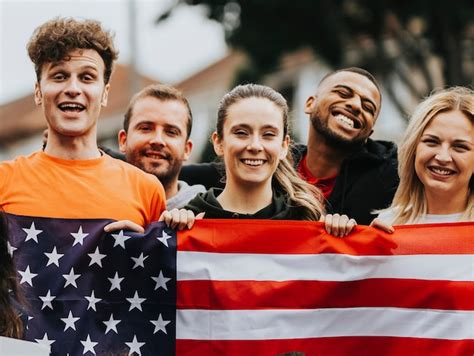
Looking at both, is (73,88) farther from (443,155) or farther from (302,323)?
(443,155)

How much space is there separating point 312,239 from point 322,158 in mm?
1321

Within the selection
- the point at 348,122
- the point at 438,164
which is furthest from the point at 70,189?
the point at 348,122

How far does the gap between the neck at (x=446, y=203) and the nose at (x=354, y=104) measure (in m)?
1.00

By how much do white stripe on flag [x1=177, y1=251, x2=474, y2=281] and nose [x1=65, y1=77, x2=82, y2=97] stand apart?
3.11 feet

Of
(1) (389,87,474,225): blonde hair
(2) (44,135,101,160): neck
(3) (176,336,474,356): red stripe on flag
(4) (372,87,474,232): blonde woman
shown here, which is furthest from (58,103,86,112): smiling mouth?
(1) (389,87,474,225): blonde hair

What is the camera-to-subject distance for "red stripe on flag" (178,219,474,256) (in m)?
5.29

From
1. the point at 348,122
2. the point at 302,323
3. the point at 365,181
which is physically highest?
the point at 348,122

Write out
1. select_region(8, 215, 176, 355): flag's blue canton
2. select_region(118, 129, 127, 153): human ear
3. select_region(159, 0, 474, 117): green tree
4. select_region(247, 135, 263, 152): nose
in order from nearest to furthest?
select_region(8, 215, 176, 355): flag's blue canton < select_region(247, 135, 263, 152): nose < select_region(118, 129, 127, 153): human ear < select_region(159, 0, 474, 117): green tree

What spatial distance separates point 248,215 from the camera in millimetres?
5551

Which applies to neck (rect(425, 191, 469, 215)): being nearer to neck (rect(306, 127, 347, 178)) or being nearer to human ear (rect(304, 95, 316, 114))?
neck (rect(306, 127, 347, 178))

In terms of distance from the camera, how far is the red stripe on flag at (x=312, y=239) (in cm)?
529

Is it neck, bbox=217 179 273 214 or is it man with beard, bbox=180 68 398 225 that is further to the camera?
man with beard, bbox=180 68 398 225

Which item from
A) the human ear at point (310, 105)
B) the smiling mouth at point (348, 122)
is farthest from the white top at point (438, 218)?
the human ear at point (310, 105)

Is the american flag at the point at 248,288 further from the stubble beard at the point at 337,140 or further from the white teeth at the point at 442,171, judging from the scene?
the stubble beard at the point at 337,140
